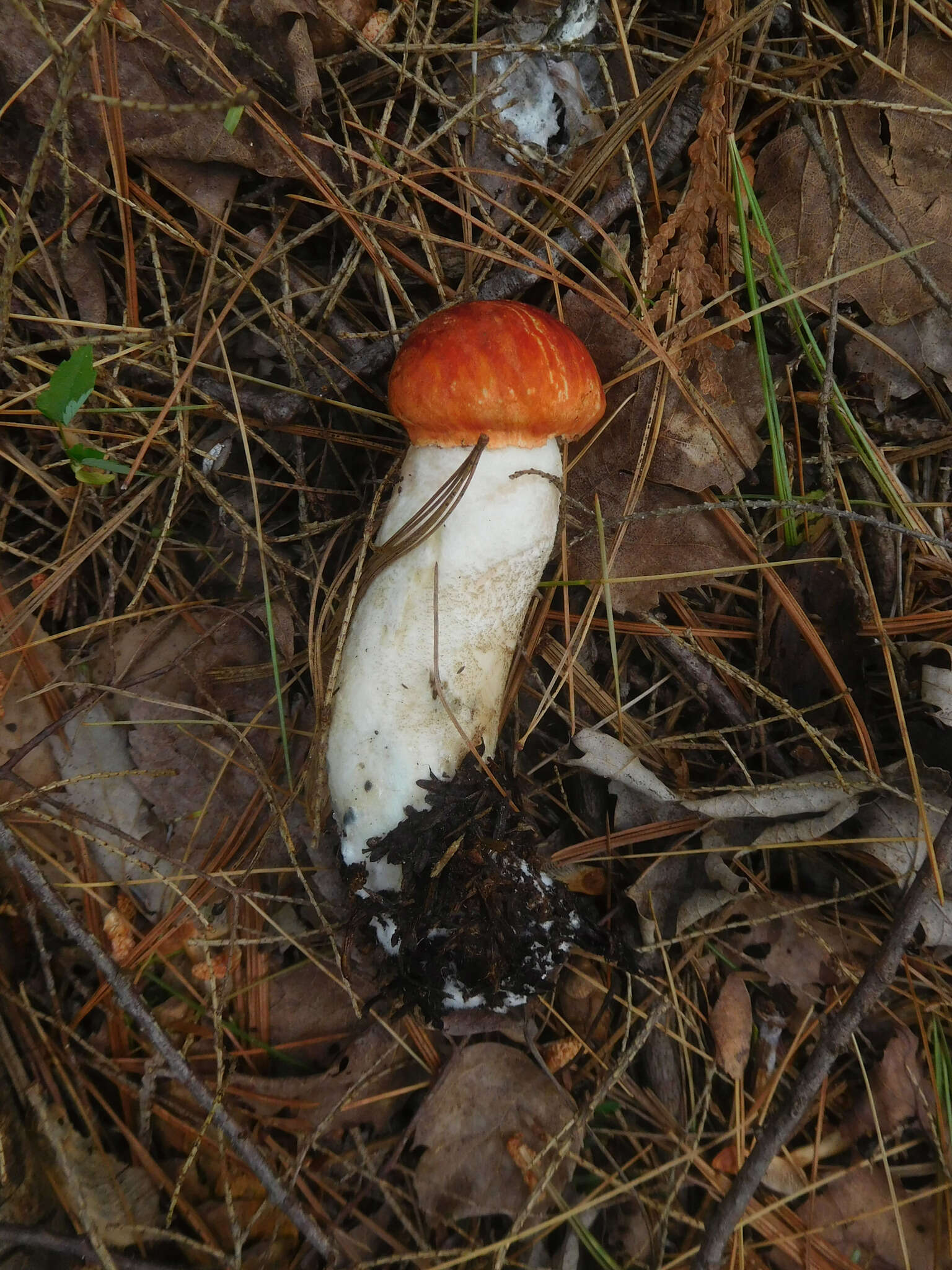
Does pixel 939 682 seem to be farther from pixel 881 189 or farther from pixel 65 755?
pixel 65 755

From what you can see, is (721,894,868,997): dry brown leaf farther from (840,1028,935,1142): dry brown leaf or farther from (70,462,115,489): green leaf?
(70,462,115,489): green leaf

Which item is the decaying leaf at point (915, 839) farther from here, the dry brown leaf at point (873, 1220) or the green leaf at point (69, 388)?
the green leaf at point (69, 388)

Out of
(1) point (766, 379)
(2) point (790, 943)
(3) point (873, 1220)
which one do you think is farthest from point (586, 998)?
(1) point (766, 379)

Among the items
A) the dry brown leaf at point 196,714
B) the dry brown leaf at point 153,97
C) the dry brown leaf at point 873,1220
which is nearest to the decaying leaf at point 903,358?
the dry brown leaf at point 153,97

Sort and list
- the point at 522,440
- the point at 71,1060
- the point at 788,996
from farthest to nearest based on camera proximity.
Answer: the point at 788,996, the point at 71,1060, the point at 522,440

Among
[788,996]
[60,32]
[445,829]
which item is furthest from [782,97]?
[788,996]

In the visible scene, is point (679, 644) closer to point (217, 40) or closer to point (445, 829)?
point (445, 829)

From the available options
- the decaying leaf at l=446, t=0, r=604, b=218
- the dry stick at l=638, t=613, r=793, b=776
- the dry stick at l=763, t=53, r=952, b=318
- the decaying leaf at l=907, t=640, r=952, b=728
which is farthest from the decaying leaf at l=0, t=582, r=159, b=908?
the dry stick at l=763, t=53, r=952, b=318
